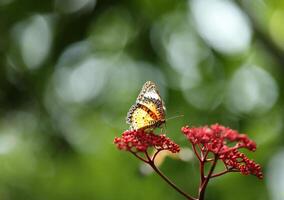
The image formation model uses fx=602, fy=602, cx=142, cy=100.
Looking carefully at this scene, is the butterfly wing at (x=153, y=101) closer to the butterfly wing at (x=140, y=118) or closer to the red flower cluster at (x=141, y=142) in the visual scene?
the butterfly wing at (x=140, y=118)

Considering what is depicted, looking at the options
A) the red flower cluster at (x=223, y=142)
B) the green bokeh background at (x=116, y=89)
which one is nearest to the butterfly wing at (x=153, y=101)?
the red flower cluster at (x=223, y=142)

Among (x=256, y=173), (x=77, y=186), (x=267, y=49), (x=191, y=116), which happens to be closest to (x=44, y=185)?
(x=77, y=186)

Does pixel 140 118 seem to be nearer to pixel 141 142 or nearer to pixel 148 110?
pixel 148 110

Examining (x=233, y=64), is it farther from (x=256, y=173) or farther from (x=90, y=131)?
(x=256, y=173)

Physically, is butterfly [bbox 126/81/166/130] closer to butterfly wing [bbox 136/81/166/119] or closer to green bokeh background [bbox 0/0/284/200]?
butterfly wing [bbox 136/81/166/119]

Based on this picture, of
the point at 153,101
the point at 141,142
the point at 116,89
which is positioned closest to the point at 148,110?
the point at 153,101

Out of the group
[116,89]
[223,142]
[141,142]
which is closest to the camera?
[223,142]
